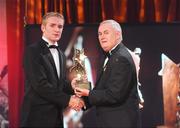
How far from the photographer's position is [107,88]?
3.35 m

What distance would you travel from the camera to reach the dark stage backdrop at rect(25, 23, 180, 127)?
3.83 metres

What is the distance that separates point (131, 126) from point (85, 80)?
0.58 m

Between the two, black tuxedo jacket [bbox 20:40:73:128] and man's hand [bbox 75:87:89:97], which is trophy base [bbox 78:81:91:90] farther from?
black tuxedo jacket [bbox 20:40:73:128]

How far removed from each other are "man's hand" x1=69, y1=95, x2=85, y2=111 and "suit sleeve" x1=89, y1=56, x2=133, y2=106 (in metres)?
0.38

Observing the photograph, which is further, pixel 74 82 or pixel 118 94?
pixel 74 82

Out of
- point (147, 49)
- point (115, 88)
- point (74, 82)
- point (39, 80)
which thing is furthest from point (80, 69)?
point (147, 49)

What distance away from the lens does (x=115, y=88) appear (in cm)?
327

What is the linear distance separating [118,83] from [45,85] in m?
0.65

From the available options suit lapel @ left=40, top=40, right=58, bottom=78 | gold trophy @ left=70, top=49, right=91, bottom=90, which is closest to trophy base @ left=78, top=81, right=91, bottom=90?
gold trophy @ left=70, top=49, right=91, bottom=90

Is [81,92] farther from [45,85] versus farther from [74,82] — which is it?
[45,85]

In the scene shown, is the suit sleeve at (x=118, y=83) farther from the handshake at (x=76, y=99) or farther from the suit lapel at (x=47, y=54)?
the suit lapel at (x=47, y=54)

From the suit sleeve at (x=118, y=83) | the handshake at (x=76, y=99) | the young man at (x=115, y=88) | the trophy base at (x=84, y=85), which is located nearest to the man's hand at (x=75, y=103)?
the handshake at (x=76, y=99)

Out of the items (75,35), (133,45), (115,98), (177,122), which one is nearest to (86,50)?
(75,35)

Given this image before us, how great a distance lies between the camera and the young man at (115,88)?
10.7 ft
